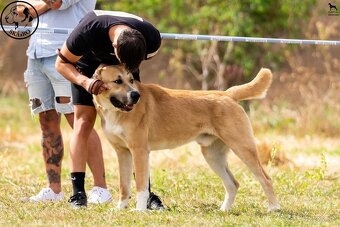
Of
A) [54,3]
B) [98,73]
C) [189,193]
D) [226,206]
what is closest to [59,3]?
[54,3]

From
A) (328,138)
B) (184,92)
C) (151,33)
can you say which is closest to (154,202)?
(184,92)

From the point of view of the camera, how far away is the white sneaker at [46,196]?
7367mm

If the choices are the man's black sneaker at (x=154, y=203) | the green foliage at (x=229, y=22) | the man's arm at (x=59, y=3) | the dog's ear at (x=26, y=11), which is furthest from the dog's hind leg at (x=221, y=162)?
the green foliage at (x=229, y=22)

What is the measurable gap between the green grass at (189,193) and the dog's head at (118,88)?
0.80 metres

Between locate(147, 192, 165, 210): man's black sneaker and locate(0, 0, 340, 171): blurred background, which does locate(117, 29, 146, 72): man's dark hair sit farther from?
locate(0, 0, 340, 171): blurred background

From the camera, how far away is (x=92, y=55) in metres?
6.69

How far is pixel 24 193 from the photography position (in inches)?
308

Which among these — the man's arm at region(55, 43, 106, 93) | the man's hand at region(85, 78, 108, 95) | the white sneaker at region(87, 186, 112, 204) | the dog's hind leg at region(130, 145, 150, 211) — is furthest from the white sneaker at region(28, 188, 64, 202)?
the man's hand at region(85, 78, 108, 95)

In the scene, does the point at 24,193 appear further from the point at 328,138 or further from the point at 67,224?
the point at 328,138

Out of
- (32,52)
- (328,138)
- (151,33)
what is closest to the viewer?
(151,33)

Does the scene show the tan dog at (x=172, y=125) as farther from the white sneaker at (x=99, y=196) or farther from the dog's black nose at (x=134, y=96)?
the white sneaker at (x=99, y=196)

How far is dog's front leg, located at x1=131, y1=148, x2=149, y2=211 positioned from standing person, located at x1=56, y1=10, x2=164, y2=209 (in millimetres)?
382

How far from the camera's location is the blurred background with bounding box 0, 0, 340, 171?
12.4m

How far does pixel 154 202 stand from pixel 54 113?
128cm
